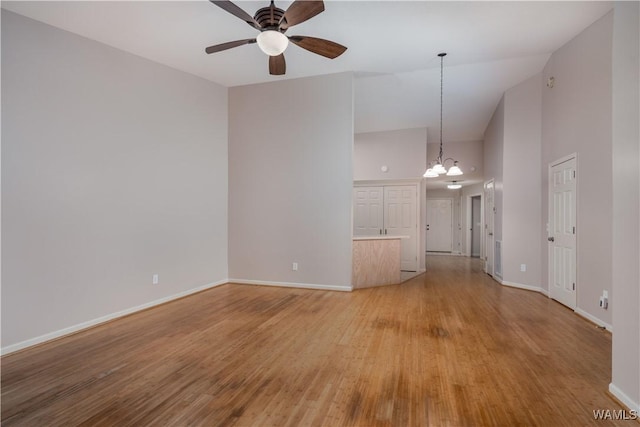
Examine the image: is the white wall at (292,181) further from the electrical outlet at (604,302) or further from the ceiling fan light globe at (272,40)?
the electrical outlet at (604,302)

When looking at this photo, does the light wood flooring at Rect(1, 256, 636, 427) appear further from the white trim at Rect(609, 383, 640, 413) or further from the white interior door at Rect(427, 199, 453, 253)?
the white interior door at Rect(427, 199, 453, 253)

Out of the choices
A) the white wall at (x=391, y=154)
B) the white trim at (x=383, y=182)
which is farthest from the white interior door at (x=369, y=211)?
the white wall at (x=391, y=154)

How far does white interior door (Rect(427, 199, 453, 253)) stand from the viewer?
10773 mm

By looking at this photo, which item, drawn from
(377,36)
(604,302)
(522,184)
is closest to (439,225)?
(522,184)

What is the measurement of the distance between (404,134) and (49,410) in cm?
722

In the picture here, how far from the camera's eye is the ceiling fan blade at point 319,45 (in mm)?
2955

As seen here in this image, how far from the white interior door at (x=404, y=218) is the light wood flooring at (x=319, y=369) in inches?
125

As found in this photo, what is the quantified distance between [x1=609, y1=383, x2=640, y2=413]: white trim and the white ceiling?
348 centimetres

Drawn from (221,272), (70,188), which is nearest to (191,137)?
(70,188)

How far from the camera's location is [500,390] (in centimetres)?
223

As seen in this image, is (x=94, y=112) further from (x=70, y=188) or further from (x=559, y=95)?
(x=559, y=95)

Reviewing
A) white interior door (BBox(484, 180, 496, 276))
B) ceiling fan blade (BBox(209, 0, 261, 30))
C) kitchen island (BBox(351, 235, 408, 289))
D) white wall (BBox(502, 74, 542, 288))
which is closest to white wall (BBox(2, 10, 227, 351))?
A: ceiling fan blade (BBox(209, 0, 261, 30))

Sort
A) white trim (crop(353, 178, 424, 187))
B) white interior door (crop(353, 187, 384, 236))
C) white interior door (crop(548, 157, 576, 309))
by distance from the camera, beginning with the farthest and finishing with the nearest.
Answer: white interior door (crop(353, 187, 384, 236))
white trim (crop(353, 178, 424, 187))
white interior door (crop(548, 157, 576, 309))

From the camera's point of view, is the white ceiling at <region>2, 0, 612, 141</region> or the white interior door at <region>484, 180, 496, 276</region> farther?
the white interior door at <region>484, 180, 496, 276</region>
